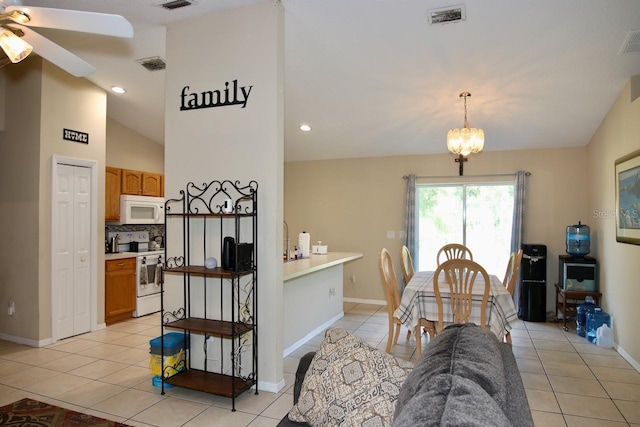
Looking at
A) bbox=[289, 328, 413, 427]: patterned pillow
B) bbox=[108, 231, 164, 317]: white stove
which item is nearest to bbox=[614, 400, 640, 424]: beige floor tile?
bbox=[289, 328, 413, 427]: patterned pillow

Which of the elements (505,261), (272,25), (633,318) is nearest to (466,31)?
(272,25)

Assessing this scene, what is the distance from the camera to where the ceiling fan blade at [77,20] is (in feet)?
7.26

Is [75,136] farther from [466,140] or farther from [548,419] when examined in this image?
[548,419]

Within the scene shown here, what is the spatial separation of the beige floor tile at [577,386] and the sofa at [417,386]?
87.8 inches

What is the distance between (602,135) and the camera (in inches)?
189

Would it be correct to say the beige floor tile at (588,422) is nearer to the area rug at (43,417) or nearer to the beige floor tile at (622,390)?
the beige floor tile at (622,390)

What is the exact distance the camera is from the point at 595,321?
4547mm

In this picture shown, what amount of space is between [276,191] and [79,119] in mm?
3093

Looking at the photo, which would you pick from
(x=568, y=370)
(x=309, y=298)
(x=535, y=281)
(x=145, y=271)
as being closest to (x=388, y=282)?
(x=309, y=298)

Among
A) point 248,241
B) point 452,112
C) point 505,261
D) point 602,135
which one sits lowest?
point 505,261

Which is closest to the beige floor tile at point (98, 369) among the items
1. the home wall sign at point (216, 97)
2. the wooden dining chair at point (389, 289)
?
the home wall sign at point (216, 97)

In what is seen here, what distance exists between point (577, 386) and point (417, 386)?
3.07 m

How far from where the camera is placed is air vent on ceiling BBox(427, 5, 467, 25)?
3.08 metres

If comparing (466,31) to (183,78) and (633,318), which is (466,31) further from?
(633,318)
